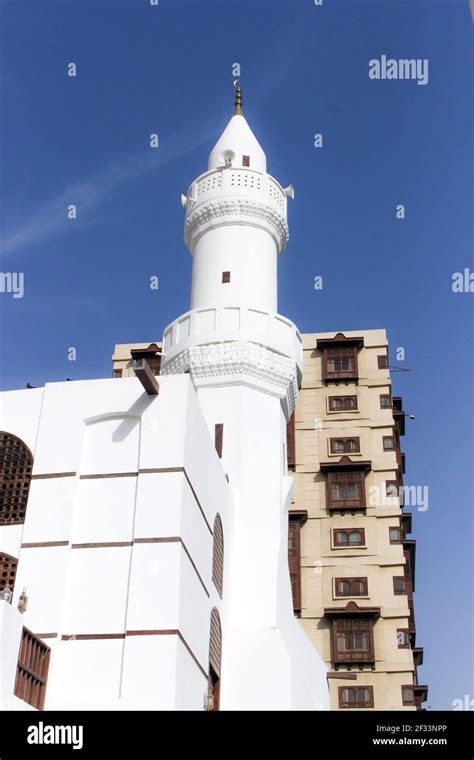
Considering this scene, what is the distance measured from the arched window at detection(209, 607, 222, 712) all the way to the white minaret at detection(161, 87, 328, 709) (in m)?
0.22

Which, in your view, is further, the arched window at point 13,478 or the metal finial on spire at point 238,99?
the metal finial on spire at point 238,99

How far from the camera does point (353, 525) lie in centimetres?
3306

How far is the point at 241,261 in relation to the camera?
2477 cm

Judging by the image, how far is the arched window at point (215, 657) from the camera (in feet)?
61.1

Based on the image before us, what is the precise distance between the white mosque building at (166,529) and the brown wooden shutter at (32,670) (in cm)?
5

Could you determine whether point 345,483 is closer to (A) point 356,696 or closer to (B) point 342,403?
(B) point 342,403

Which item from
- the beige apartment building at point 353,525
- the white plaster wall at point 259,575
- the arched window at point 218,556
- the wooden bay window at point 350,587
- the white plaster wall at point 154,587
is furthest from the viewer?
the wooden bay window at point 350,587

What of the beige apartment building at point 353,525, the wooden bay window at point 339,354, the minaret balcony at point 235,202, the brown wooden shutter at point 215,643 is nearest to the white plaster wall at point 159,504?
the brown wooden shutter at point 215,643

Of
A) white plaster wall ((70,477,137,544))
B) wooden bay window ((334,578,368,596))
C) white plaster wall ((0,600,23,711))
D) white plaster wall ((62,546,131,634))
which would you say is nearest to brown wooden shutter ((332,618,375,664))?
wooden bay window ((334,578,368,596))

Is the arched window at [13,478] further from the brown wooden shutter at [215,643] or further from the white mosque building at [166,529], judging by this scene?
the brown wooden shutter at [215,643]

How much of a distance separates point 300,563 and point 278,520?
37.9 feet

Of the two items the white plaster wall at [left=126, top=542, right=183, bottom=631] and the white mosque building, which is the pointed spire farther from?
the white plaster wall at [left=126, top=542, right=183, bottom=631]
